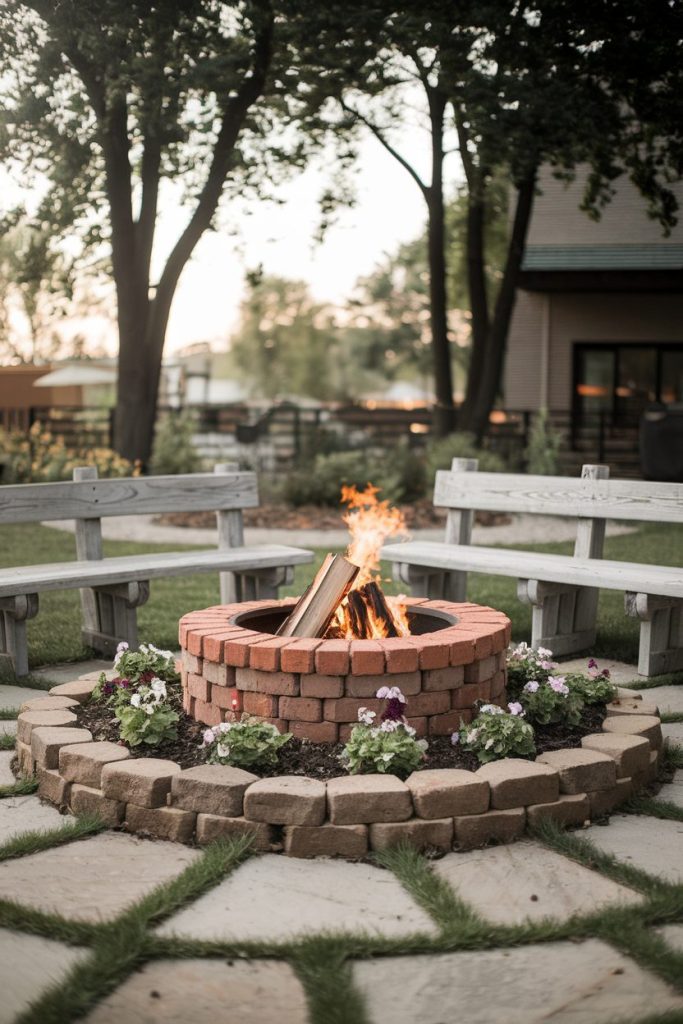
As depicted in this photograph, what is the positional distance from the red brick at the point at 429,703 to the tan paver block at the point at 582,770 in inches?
17.1

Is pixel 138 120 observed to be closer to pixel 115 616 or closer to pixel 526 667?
pixel 115 616

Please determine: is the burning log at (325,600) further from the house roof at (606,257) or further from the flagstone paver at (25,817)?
the house roof at (606,257)

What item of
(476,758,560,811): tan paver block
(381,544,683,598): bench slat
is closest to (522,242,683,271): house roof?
(381,544,683,598): bench slat

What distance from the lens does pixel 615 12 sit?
35.1 feet

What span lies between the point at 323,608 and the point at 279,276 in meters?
73.1

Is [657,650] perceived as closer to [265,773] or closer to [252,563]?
[252,563]

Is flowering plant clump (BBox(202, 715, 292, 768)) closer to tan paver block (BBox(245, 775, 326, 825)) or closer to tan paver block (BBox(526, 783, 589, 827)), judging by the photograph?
tan paver block (BBox(245, 775, 326, 825))

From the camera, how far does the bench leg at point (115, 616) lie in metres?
6.02

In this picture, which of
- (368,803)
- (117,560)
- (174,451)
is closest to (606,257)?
(174,451)

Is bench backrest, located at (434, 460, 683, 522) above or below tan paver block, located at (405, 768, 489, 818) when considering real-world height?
above

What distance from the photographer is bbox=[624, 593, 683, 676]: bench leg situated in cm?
557

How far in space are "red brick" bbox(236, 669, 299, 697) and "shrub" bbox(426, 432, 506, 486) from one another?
10.3 metres

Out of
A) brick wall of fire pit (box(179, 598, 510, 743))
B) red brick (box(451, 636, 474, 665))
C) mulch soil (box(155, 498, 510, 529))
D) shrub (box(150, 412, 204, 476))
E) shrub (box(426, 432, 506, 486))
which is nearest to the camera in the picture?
brick wall of fire pit (box(179, 598, 510, 743))

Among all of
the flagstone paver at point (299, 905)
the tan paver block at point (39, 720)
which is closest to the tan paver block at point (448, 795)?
the flagstone paver at point (299, 905)
